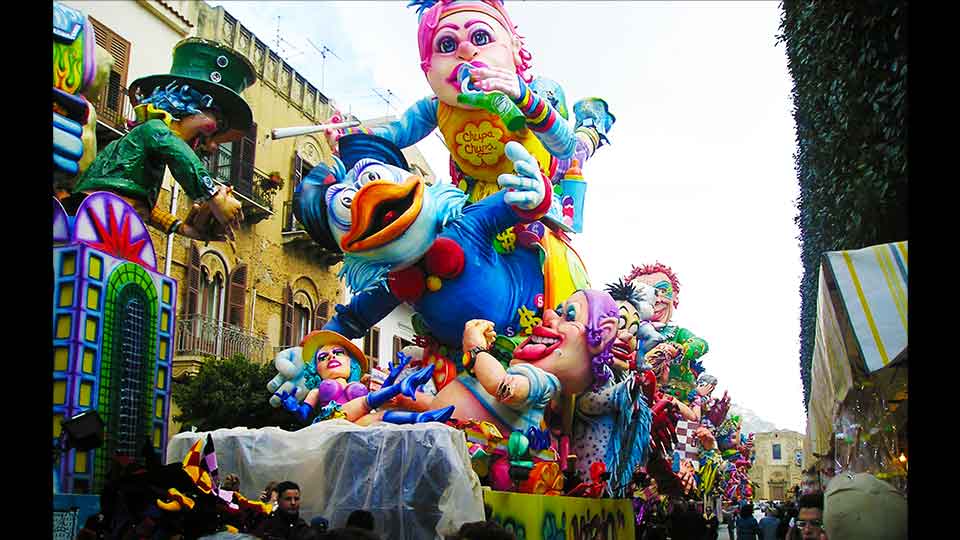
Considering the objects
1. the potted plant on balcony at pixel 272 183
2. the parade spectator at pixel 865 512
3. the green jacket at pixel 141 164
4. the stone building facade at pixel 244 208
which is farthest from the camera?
the potted plant on balcony at pixel 272 183

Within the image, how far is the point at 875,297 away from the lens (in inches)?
209

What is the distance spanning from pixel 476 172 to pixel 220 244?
365 inches

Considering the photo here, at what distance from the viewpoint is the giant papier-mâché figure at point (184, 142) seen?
359 inches

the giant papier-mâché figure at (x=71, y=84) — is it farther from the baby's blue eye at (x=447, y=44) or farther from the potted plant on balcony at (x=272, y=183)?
the potted plant on balcony at (x=272, y=183)

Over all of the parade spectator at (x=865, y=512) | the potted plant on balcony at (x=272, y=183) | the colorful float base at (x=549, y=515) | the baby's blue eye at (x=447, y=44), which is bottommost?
the colorful float base at (x=549, y=515)

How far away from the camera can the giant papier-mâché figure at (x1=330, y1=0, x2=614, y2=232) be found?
39.3 ft

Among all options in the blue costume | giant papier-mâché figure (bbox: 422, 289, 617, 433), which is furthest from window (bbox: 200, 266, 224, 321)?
giant papier-mâché figure (bbox: 422, 289, 617, 433)

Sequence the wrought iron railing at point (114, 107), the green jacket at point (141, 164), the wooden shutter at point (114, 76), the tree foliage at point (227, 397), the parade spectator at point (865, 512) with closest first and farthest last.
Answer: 1. the parade spectator at point (865, 512)
2. the green jacket at point (141, 164)
3. the wrought iron railing at point (114, 107)
4. the wooden shutter at point (114, 76)
5. the tree foliage at point (227, 397)

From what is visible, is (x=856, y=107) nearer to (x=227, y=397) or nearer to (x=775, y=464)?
(x=227, y=397)

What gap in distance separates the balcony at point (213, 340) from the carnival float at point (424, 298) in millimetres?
6741

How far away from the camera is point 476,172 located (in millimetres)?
12992

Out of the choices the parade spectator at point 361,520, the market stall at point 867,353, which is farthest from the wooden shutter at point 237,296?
the parade spectator at point 361,520
